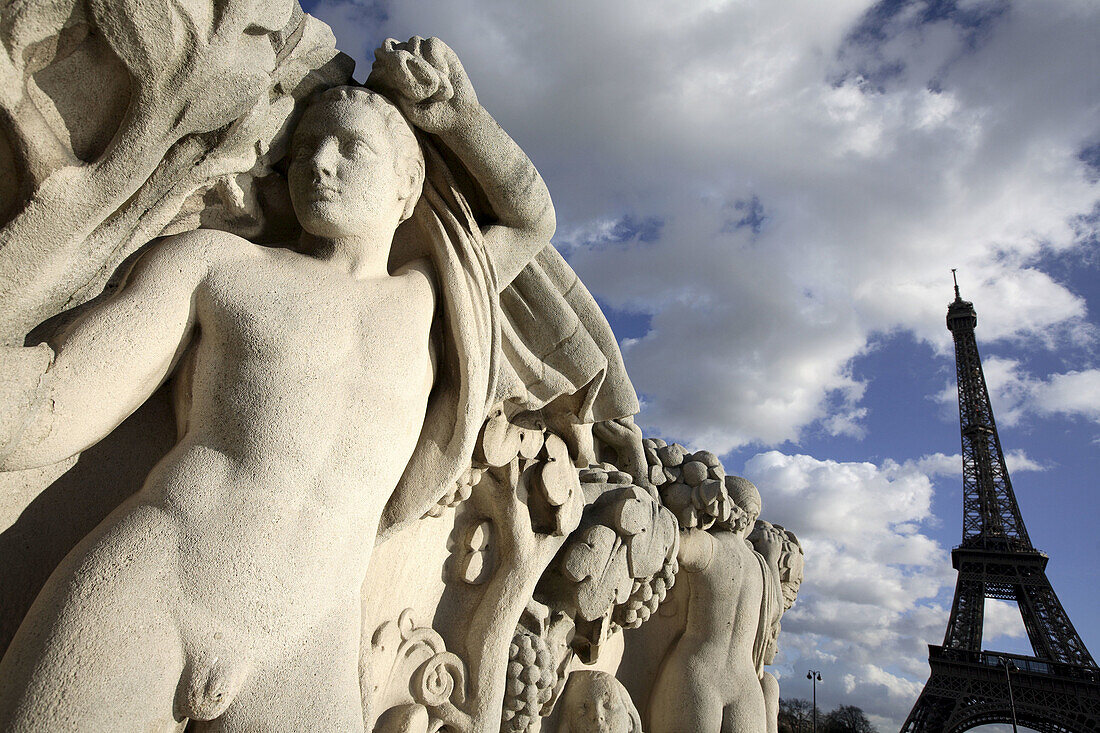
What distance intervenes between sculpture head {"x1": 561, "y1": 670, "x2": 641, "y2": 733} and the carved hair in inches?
107

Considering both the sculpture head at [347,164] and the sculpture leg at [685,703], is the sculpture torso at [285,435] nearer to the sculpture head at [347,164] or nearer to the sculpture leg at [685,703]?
the sculpture head at [347,164]

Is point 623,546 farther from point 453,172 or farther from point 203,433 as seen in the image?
point 203,433

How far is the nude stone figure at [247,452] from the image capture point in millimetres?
1774

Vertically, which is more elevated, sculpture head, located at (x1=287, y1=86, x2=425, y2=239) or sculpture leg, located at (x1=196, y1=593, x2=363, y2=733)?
sculpture head, located at (x1=287, y1=86, x2=425, y2=239)

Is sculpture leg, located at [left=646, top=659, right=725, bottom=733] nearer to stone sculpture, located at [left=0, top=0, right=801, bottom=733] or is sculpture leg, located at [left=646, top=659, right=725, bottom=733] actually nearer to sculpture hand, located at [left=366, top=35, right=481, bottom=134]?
stone sculpture, located at [left=0, top=0, right=801, bottom=733]

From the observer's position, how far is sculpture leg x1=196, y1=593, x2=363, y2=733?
1945 mm

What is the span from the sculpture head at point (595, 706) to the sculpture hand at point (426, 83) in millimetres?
2969

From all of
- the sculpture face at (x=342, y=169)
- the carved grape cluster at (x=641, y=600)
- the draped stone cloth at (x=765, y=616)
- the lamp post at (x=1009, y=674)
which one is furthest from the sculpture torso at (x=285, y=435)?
the lamp post at (x=1009, y=674)

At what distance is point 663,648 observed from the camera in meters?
5.19

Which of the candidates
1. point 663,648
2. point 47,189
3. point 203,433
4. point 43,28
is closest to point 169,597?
point 203,433

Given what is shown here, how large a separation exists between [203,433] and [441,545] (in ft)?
4.86

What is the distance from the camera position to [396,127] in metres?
2.84

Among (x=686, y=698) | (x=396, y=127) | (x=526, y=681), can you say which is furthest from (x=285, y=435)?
(x=686, y=698)

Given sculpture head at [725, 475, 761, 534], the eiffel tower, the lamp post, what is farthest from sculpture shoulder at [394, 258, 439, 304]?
the lamp post
